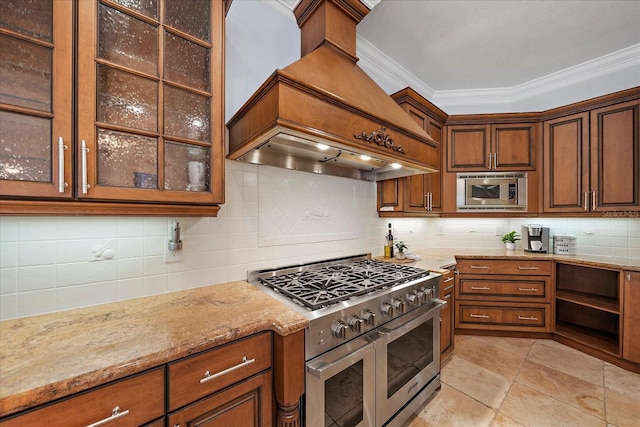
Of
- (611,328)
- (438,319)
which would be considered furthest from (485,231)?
(438,319)

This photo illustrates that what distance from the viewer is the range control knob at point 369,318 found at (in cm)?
137

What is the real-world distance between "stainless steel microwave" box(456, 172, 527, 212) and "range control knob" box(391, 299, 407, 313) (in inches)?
75.8

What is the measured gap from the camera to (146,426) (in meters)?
0.83

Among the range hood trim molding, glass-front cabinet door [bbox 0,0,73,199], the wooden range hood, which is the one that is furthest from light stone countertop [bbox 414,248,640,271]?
glass-front cabinet door [bbox 0,0,73,199]

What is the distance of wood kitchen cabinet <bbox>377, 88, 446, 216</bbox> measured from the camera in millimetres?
2473

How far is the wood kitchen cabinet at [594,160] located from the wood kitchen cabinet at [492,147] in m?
0.17

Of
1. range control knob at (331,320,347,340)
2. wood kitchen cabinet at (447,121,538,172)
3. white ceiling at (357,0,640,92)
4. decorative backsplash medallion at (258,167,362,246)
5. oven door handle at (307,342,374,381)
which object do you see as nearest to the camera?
oven door handle at (307,342,374,381)

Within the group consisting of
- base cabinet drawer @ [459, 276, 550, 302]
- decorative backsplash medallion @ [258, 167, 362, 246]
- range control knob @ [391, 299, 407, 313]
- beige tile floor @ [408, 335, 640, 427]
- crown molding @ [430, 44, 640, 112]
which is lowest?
beige tile floor @ [408, 335, 640, 427]

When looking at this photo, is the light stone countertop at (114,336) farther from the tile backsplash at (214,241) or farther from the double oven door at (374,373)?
the double oven door at (374,373)

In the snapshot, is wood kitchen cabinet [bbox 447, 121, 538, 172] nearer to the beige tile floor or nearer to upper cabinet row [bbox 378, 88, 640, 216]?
upper cabinet row [bbox 378, 88, 640, 216]

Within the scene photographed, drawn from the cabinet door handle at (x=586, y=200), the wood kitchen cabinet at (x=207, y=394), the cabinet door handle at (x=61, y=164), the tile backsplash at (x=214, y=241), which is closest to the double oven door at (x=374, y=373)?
the wood kitchen cabinet at (x=207, y=394)

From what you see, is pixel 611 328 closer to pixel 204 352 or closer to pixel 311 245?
pixel 311 245

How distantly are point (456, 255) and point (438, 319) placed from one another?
1127mm

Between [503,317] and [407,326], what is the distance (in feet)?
6.07
